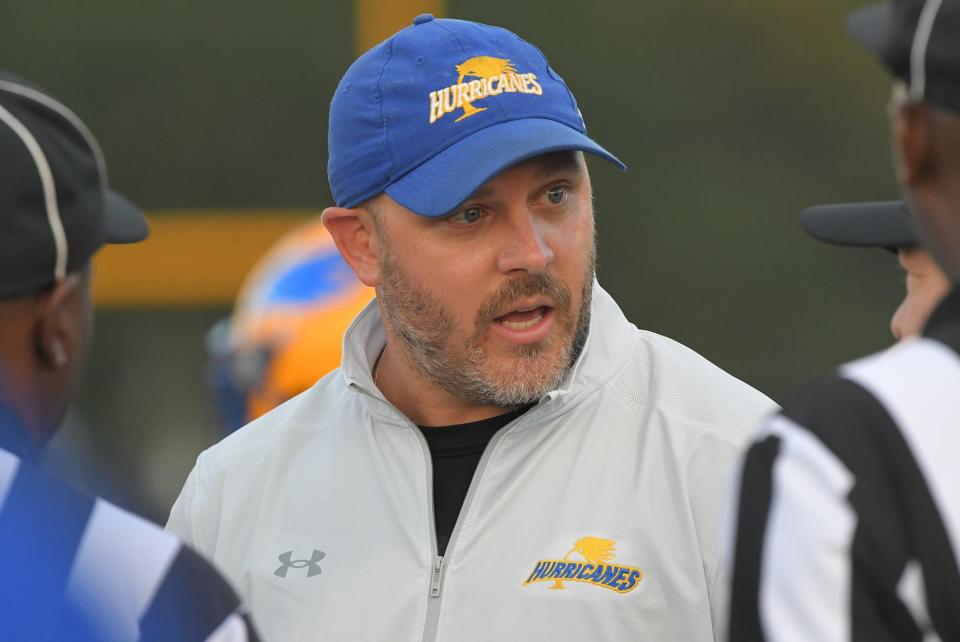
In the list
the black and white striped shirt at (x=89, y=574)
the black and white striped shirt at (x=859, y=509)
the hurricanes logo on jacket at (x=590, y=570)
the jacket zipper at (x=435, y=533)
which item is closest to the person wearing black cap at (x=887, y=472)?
the black and white striped shirt at (x=859, y=509)

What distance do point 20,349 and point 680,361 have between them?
1.21 meters

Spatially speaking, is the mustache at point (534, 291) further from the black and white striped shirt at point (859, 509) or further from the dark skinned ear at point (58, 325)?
the black and white striped shirt at point (859, 509)

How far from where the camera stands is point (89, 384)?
7355 mm

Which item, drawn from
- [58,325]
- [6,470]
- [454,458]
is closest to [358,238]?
[454,458]

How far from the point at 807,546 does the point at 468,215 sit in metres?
1.34

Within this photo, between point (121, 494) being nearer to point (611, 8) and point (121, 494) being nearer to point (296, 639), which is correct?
point (611, 8)

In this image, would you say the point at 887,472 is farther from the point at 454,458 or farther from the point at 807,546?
the point at 454,458

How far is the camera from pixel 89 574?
160cm

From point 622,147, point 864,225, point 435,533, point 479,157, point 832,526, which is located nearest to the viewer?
point 832,526

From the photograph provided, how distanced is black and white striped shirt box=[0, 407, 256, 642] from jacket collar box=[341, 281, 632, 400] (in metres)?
0.90

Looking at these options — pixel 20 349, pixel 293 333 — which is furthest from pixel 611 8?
pixel 20 349

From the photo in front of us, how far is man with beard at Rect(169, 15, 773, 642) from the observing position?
2275 mm

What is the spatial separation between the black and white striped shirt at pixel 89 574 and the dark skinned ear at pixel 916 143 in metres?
0.85

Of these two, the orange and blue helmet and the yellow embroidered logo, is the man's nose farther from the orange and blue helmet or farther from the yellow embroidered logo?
the orange and blue helmet
